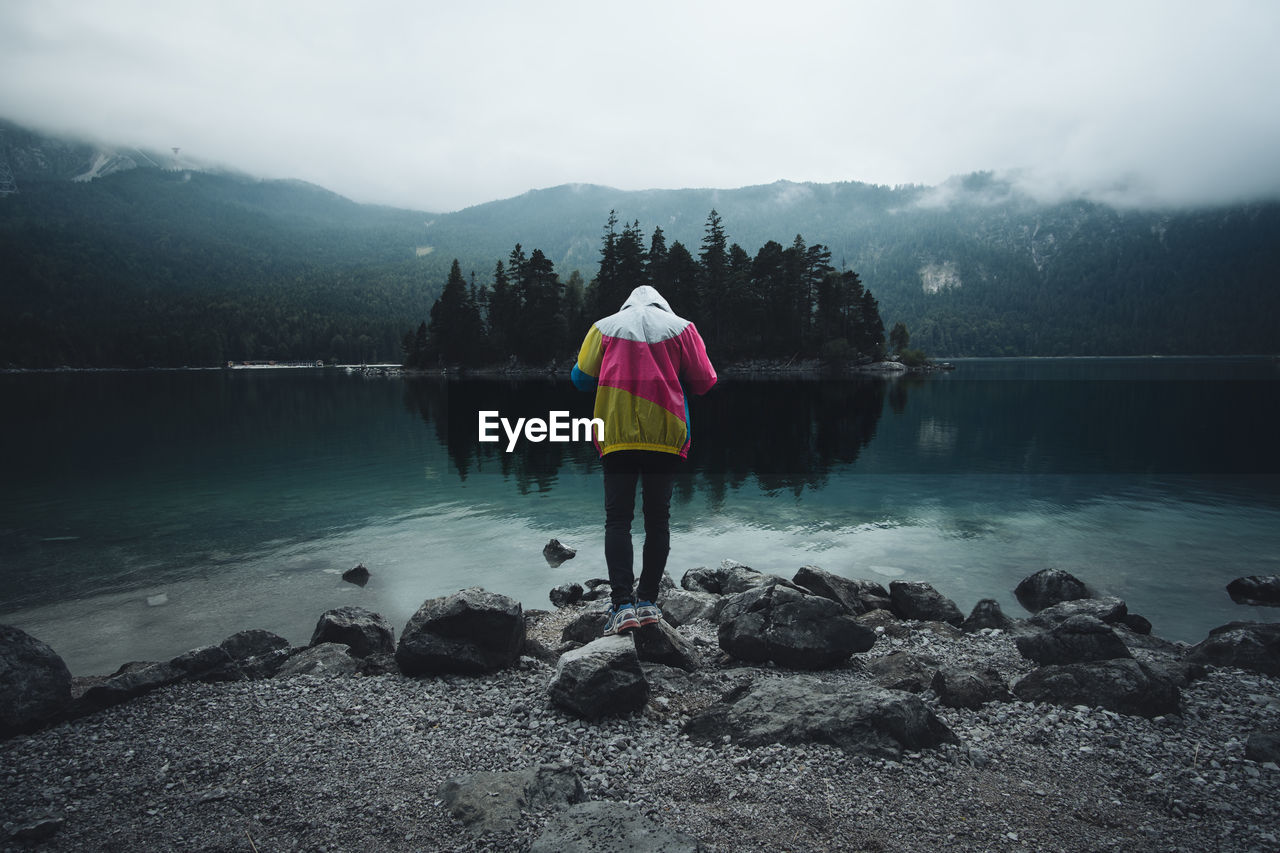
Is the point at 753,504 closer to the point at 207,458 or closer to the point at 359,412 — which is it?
the point at 207,458

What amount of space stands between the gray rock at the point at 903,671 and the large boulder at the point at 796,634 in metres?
0.28

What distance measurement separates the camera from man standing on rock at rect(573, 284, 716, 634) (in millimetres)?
6711

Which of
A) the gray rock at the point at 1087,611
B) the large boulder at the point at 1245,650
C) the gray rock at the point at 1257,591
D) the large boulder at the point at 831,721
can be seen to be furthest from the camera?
the gray rock at the point at 1257,591

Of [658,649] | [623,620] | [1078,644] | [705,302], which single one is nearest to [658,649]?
[658,649]

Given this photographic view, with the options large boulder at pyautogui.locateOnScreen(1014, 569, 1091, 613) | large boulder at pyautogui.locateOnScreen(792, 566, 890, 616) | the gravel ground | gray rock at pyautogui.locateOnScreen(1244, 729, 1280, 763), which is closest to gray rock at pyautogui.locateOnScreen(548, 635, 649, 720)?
the gravel ground

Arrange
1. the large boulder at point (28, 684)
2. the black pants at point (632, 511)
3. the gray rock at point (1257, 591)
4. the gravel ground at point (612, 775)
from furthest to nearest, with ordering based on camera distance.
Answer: the gray rock at point (1257, 591), the black pants at point (632, 511), the large boulder at point (28, 684), the gravel ground at point (612, 775)

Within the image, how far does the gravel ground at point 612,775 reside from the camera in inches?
171

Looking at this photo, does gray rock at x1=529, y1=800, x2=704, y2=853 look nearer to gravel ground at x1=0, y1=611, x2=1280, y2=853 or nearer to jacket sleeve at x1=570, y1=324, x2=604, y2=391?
gravel ground at x1=0, y1=611, x2=1280, y2=853

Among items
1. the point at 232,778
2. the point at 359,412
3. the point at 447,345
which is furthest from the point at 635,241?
the point at 232,778

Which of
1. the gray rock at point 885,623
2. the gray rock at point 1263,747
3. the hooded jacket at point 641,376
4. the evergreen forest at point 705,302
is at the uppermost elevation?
the evergreen forest at point 705,302

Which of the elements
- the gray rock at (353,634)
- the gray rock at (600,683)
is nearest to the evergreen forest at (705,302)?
the gray rock at (353,634)

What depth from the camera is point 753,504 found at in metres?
21.8

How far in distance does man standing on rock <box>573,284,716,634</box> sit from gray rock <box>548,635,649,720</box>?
852 mm

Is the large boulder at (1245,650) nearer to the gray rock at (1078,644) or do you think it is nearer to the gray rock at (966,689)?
the gray rock at (1078,644)
